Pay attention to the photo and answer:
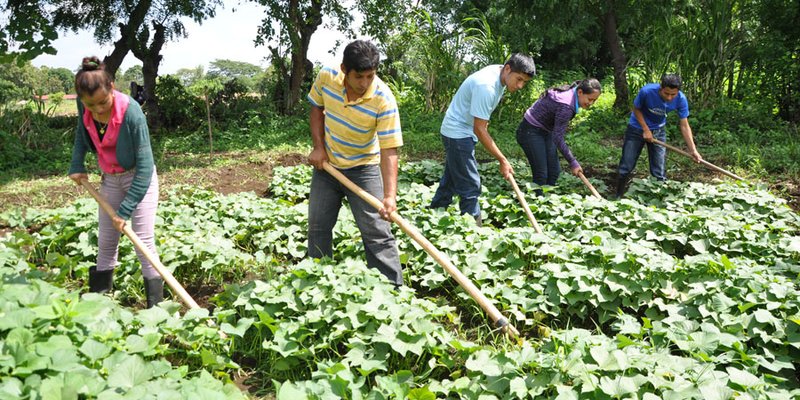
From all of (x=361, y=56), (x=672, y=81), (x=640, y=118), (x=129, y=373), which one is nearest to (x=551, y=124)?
(x=640, y=118)

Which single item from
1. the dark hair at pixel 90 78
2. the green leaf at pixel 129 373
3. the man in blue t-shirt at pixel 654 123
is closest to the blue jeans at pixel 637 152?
the man in blue t-shirt at pixel 654 123

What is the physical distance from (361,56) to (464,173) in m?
2.04

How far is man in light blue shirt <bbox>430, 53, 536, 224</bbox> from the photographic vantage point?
4316 millimetres

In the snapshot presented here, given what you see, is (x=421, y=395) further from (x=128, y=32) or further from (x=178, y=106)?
(x=178, y=106)

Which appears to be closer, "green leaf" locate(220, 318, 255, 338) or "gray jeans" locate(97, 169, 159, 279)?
"green leaf" locate(220, 318, 255, 338)

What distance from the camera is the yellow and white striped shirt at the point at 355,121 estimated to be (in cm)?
315

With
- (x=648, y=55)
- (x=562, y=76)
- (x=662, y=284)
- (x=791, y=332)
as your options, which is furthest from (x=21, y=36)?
(x=562, y=76)

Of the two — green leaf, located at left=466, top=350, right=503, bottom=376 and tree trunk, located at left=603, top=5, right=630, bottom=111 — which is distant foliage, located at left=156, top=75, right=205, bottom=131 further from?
green leaf, located at left=466, top=350, right=503, bottom=376

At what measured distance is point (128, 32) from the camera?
12.2m

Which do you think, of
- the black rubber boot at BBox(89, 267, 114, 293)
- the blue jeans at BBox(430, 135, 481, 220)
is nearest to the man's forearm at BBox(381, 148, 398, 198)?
the blue jeans at BBox(430, 135, 481, 220)

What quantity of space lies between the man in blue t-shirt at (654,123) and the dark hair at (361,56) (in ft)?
12.1

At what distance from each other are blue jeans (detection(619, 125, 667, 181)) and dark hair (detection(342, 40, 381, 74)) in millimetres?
3932

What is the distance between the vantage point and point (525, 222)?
5.01 meters

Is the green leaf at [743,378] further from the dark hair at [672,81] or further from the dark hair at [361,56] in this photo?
the dark hair at [672,81]
